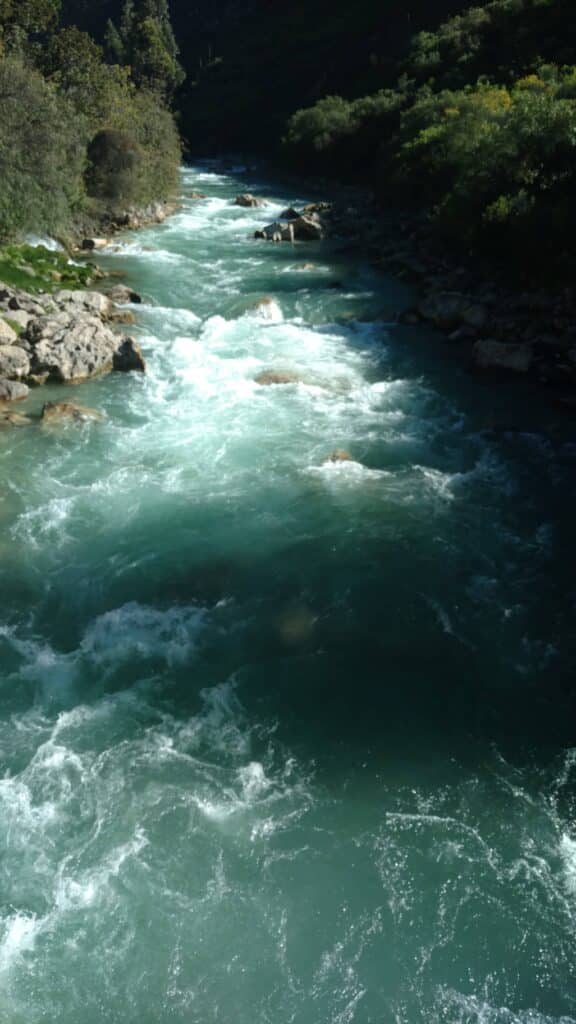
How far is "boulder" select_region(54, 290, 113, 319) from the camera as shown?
81.0 feet

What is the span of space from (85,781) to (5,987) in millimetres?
2521

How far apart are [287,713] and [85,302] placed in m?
19.0

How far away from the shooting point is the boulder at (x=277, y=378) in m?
21.5

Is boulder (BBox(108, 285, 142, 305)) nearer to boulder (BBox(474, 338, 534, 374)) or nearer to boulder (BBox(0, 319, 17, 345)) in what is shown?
boulder (BBox(0, 319, 17, 345))

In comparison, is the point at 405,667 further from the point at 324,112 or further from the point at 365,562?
the point at 324,112

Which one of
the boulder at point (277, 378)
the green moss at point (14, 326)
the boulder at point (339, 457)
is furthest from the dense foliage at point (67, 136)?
the boulder at point (339, 457)

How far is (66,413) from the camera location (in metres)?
18.9

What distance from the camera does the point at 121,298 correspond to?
27.7 meters

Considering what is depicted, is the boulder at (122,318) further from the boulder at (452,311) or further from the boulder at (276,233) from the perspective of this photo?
the boulder at (276,233)

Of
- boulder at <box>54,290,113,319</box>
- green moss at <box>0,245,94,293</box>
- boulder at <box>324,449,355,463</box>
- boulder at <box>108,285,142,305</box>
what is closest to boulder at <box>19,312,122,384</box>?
boulder at <box>54,290,113,319</box>

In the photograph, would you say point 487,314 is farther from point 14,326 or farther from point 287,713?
point 287,713

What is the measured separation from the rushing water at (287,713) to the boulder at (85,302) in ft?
18.0

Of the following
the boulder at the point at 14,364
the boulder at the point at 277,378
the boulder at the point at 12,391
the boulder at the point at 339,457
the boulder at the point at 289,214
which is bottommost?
the boulder at the point at 339,457

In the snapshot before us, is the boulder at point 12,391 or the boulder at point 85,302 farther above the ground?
the boulder at point 85,302
